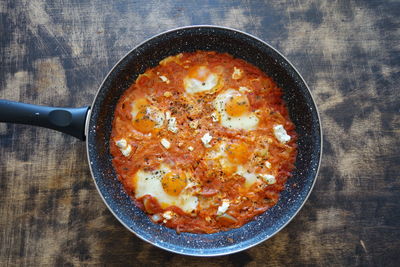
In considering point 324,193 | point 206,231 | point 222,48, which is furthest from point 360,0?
point 206,231

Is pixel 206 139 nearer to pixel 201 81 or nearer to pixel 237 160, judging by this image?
pixel 237 160

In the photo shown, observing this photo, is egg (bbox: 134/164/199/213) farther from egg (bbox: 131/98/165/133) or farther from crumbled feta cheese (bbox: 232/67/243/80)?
crumbled feta cheese (bbox: 232/67/243/80)

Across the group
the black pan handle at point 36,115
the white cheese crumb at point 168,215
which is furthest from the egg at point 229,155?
the black pan handle at point 36,115

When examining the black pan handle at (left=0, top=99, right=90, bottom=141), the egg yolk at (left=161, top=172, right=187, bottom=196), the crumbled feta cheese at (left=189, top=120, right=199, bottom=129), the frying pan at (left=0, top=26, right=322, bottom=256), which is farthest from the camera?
the crumbled feta cheese at (left=189, top=120, right=199, bottom=129)

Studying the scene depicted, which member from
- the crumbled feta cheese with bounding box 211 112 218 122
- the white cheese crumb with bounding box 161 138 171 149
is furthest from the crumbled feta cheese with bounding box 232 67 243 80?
the white cheese crumb with bounding box 161 138 171 149

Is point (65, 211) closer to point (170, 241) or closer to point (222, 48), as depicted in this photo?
point (170, 241)

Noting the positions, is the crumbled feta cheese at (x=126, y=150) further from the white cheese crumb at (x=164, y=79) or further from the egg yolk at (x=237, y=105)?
the egg yolk at (x=237, y=105)
